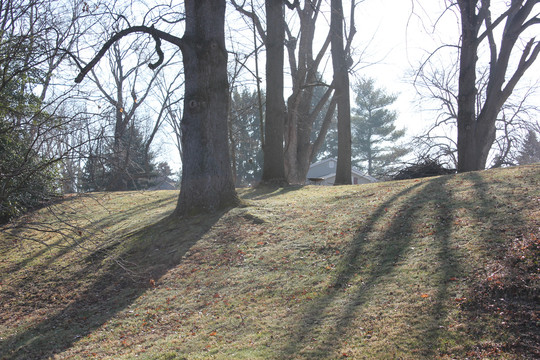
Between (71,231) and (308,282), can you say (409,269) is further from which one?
(71,231)

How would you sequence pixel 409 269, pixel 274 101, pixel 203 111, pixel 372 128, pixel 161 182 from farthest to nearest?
pixel 372 128 → pixel 161 182 → pixel 274 101 → pixel 203 111 → pixel 409 269

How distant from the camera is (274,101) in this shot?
13.9 metres

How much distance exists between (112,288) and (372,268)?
469 centimetres

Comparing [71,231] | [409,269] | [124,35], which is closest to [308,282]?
[409,269]

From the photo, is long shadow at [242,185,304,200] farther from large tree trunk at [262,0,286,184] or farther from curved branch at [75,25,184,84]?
curved branch at [75,25,184,84]

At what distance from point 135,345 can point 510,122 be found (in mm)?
25084

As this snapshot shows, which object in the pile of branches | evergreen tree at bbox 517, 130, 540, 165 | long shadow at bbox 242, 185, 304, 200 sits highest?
evergreen tree at bbox 517, 130, 540, 165

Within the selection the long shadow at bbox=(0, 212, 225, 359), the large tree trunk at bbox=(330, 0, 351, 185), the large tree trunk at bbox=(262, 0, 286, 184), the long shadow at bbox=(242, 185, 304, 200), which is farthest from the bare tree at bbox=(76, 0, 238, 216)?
the large tree trunk at bbox=(330, 0, 351, 185)

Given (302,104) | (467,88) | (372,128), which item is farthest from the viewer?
(372,128)

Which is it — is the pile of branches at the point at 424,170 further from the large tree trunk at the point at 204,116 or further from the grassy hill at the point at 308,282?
the large tree trunk at the point at 204,116

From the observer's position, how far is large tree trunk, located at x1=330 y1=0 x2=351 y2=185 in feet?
51.1

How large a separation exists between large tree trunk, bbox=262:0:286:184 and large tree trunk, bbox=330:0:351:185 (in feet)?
8.37

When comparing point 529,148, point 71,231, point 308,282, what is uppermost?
point 529,148

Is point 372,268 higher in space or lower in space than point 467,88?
lower
